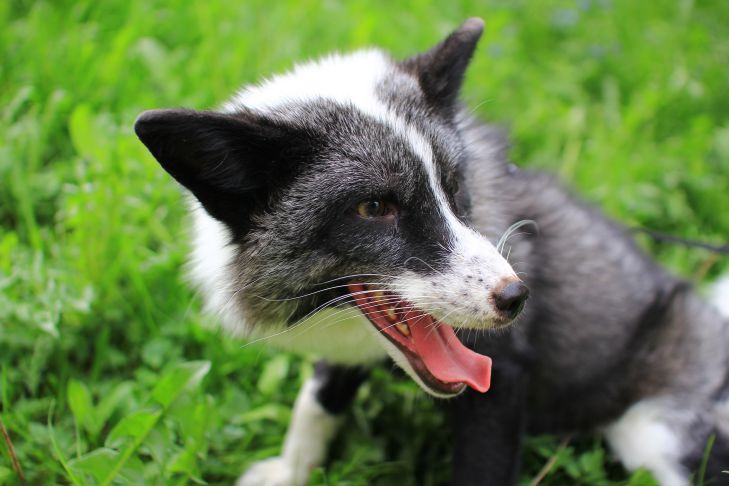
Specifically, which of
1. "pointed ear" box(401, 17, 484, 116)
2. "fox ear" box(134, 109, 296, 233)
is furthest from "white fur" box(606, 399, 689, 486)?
"fox ear" box(134, 109, 296, 233)

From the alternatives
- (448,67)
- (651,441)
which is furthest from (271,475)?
(448,67)

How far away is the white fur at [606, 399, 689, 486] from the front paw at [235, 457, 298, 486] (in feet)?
4.82

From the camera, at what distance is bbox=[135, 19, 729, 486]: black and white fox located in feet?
8.12

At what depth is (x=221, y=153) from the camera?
2.40 meters

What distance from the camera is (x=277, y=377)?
3594mm

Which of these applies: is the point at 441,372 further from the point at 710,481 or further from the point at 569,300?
the point at 710,481

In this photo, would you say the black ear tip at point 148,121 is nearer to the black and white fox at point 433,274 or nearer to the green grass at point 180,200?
the black and white fox at point 433,274

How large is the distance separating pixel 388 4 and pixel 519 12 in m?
1.30

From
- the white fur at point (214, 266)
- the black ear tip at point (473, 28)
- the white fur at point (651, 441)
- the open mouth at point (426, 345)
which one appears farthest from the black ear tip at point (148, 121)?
the white fur at point (651, 441)

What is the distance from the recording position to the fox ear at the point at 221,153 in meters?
2.27

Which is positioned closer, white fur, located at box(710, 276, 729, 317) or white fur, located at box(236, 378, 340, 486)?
white fur, located at box(236, 378, 340, 486)

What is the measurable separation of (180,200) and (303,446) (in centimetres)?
140

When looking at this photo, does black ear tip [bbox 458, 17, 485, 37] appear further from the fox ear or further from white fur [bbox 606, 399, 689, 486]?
white fur [bbox 606, 399, 689, 486]

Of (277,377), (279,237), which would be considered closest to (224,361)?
(277,377)
